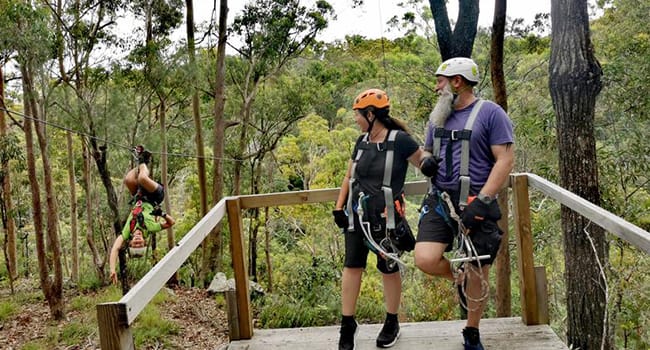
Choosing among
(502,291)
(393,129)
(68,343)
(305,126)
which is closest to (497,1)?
(502,291)

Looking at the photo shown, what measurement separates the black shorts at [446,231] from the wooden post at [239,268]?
47.5 inches

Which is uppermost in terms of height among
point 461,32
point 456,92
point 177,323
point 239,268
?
point 461,32

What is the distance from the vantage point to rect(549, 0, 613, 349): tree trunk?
445 cm

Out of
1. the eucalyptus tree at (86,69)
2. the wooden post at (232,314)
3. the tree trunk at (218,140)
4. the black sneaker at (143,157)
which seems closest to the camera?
the wooden post at (232,314)

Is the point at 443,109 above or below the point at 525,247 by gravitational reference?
above

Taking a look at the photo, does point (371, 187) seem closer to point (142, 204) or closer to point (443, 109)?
point (443, 109)

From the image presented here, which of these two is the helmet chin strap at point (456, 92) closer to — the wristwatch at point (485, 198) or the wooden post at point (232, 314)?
the wristwatch at point (485, 198)

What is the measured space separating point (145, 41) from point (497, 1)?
315 inches

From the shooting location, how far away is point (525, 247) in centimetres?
311

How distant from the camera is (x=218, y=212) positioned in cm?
315

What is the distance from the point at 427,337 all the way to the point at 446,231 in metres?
0.80

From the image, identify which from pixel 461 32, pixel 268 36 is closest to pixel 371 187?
pixel 461 32

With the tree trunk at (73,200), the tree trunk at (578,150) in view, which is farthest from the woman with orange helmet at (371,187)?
the tree trunk at (73,200)

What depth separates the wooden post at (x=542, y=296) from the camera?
310 centimetres
